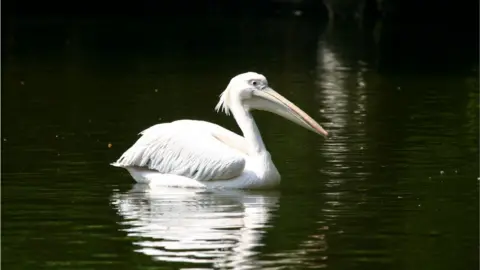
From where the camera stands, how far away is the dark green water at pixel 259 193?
885 cm

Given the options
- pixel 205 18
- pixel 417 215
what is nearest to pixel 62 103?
pixel 417 215

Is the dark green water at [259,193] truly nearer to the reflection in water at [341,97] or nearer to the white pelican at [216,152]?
the reflection in water at [341,97]

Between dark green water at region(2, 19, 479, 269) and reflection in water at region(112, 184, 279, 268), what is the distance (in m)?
0.01

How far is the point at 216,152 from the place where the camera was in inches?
435

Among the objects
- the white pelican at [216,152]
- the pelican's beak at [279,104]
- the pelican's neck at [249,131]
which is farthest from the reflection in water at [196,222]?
the pelican's beak at [279,104]

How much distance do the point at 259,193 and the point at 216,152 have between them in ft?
1.52

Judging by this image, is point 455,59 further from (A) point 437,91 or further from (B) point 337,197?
(B) point 337,197

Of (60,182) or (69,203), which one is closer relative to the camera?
(69,203)

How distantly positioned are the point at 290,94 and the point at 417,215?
9.05m

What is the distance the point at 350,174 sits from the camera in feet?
39.0

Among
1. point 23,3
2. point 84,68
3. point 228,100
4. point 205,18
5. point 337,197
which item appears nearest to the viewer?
point 337,197

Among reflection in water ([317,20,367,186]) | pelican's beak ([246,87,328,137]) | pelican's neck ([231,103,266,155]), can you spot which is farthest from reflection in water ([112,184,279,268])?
reflection in water ([317,20,367,186])

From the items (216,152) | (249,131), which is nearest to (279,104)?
(249,131)

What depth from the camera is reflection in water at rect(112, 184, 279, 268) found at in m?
8.66
